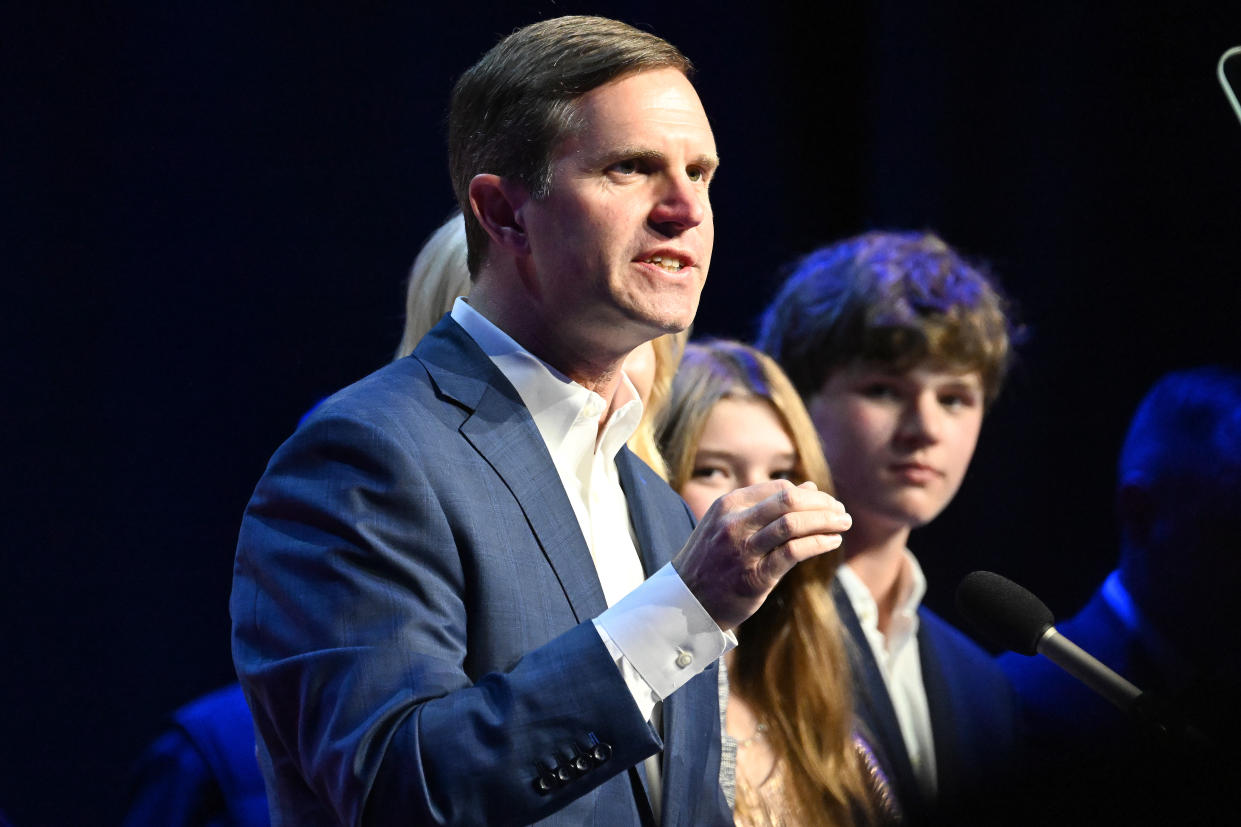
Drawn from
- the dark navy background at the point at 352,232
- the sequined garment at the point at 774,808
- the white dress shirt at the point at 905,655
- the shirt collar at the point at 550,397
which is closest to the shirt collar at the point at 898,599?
the white dress shirt at the point at 905,655

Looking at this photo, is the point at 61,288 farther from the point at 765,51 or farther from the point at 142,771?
the point at 765,51

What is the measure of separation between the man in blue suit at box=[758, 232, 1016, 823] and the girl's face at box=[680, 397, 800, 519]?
324 mm

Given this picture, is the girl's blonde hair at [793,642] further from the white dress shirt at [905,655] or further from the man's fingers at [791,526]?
the man's fingers at [791,526]

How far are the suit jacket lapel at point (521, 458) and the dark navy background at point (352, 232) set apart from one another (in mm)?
1489

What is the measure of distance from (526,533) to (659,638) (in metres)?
0.23

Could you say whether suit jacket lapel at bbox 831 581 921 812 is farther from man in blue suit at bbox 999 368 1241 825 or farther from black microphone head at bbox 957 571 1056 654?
black microphone head at bbox 957 571 1056 654

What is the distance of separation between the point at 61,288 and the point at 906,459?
1.82m

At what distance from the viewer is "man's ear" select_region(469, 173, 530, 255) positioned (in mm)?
1700

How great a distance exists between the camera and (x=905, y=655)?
2.92 metres

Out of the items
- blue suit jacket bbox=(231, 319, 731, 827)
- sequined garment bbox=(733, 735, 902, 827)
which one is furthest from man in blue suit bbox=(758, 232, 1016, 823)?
blue suit jacket bbox=(231, 319, 731, 827)

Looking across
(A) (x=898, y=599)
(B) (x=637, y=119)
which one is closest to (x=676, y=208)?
(B) (x=637, y=119)

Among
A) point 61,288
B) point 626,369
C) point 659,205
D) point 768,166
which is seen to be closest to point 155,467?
point 61,288

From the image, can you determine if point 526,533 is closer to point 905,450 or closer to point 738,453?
point 738,453

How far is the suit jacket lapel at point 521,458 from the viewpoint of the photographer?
155 cm
